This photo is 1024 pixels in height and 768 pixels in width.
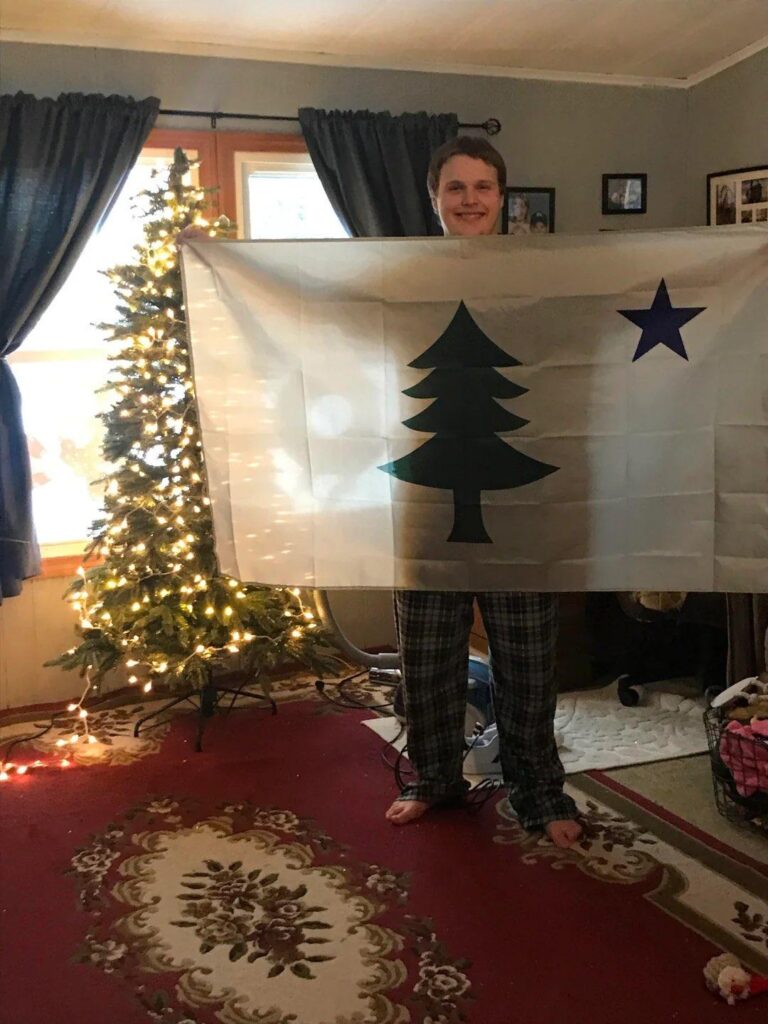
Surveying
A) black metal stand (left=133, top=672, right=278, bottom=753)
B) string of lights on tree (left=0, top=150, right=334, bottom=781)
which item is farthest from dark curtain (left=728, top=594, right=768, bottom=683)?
black metal stand (left=133, top=672, right=278, bottom=753)

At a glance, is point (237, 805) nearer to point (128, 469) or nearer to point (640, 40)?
point (128, 469)

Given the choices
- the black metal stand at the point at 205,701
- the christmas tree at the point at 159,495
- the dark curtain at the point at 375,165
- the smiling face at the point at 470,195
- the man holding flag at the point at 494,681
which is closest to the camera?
the smiling face at the point at 470,195

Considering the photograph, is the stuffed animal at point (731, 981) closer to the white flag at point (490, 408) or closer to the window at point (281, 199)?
the white flag at point (490, 408)

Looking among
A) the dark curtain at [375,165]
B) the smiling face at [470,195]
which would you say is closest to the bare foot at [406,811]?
the smiling face at [470,195]

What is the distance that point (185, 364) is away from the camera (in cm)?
291

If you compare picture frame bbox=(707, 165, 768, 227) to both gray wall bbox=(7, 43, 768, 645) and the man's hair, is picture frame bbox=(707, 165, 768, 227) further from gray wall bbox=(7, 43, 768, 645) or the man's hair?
the man's hair

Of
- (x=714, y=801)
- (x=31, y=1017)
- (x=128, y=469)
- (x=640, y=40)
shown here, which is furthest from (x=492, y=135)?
(x=31, y=1017)

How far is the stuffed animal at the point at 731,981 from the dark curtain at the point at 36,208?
2381 mm

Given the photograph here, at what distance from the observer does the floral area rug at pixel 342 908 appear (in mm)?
1735

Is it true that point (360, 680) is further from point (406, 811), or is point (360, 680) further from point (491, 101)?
point (491, 101)

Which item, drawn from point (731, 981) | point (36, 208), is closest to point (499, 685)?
point (731, 981)

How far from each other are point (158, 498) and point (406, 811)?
1.21m

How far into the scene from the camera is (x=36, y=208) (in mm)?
3139

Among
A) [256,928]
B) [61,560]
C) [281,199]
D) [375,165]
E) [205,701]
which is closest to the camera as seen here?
[256,928]
